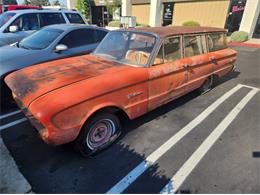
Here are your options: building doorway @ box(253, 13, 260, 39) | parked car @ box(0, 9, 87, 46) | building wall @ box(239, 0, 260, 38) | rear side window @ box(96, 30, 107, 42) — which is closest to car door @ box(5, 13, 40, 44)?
parked car @ box(0, 9, 87, 46)

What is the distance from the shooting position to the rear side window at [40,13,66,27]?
23.0ft

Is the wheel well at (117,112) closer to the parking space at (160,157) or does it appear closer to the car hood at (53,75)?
the parking space at (160,157)

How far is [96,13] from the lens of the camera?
Answer: 27.6 m

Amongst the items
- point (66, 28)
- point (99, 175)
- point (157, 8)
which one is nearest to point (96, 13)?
point (157, 8)

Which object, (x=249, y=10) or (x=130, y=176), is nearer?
(x=130, y=176)

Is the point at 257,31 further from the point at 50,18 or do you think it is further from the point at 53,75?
the point at 53,75

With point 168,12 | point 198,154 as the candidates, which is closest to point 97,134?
point 198,154

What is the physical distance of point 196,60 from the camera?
13.3 feet

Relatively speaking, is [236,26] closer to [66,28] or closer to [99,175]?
[66,28]

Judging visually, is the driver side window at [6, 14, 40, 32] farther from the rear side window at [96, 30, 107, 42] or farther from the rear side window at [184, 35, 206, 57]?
the rear side window at [184, 35, 206, 57]

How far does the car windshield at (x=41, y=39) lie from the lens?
4.70m

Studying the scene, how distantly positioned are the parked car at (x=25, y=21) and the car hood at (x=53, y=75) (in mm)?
4015

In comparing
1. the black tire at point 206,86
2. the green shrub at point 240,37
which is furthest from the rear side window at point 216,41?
the green shrub at point 240,37

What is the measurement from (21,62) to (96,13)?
86.1ft
